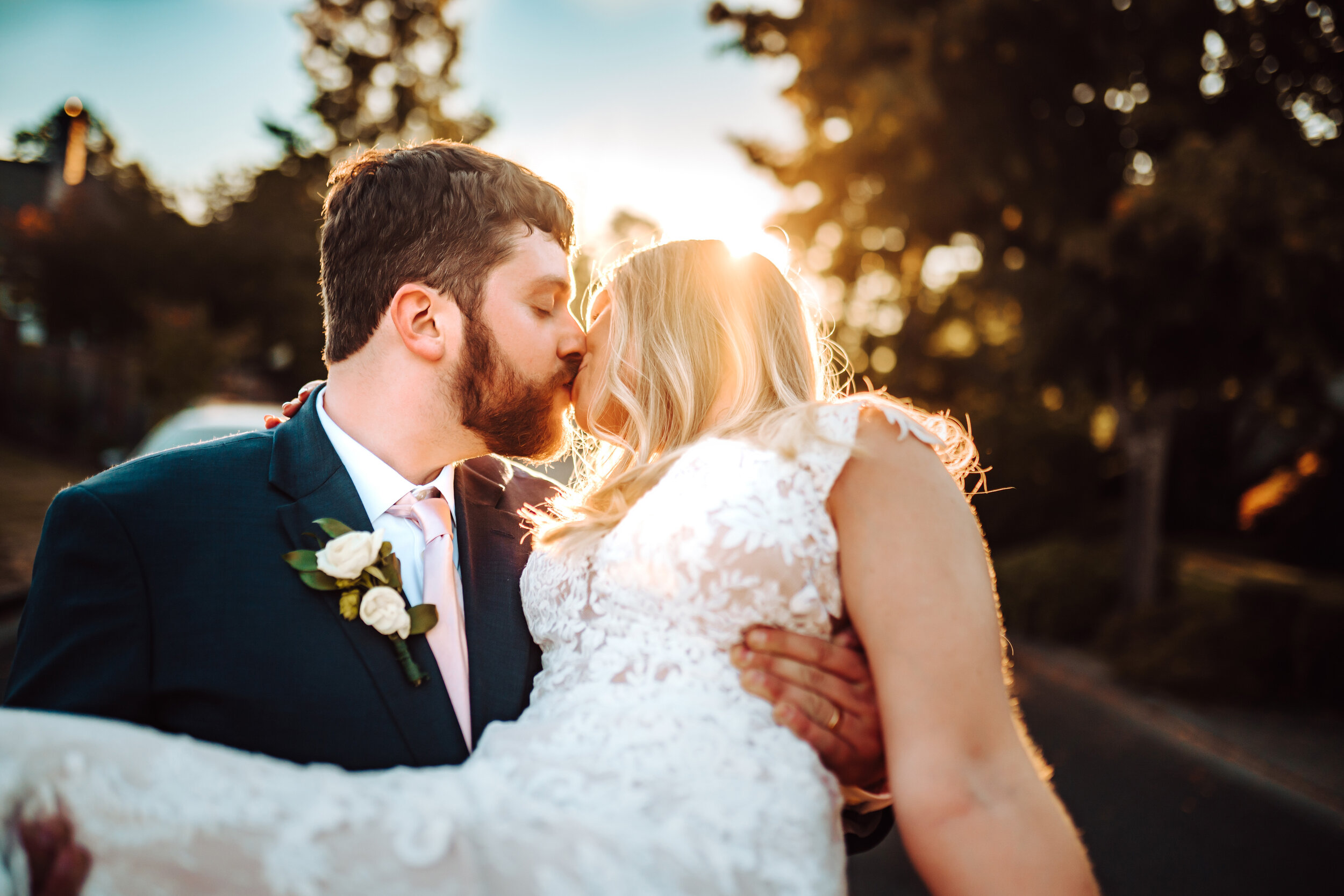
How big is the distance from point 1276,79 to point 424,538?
778cm

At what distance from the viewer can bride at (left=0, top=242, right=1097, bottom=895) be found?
139 cm

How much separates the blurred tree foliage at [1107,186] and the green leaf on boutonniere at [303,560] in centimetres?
→ 666

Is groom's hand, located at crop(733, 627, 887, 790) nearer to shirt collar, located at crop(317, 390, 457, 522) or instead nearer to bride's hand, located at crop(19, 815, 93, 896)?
shirt collar, located at crop(317, 390, 457, 522)

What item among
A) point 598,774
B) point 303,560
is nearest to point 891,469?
point 598,774

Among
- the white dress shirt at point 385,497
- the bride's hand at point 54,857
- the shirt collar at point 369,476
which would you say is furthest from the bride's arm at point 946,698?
the bride's hand at point 54,857

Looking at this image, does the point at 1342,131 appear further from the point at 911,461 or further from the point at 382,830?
the point at 382,830

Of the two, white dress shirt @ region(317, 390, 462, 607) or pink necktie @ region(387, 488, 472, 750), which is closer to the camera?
pink necktie @ region(387, 488, 472, 750)

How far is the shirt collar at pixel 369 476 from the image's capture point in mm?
2211

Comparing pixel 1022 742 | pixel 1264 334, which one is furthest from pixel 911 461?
pixel 1264 334

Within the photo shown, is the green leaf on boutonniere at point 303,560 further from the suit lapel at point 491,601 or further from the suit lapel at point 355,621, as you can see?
the suit lapel at point 491,601

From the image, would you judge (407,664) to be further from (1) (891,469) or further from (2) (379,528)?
(1) (891,469)

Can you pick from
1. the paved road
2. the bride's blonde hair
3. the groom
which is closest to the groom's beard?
the groom

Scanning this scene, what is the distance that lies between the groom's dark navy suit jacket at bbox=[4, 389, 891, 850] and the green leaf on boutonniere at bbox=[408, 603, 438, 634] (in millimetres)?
37

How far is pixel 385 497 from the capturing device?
222cm
